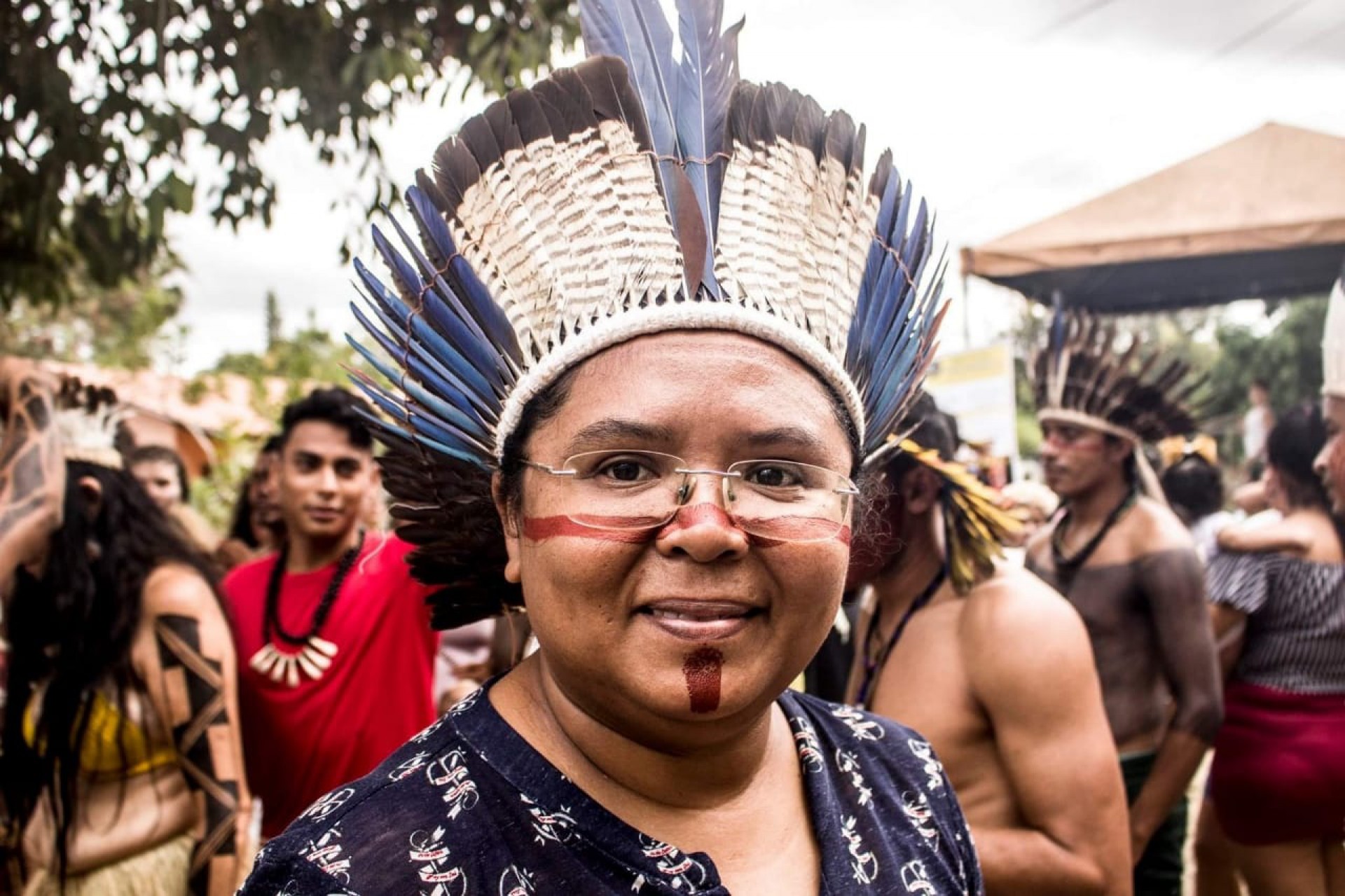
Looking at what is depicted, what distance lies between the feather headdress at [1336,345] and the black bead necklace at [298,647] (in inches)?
123

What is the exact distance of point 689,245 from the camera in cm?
160

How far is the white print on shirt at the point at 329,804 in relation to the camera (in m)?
1.46

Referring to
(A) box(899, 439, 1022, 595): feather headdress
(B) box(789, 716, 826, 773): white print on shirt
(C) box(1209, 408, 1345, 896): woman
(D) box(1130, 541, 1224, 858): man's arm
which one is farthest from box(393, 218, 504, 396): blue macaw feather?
(C) box(1209, 408, 1345, 896): woman

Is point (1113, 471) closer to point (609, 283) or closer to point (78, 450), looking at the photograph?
point (609, 283)

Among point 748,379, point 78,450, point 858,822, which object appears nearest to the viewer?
point 748,379

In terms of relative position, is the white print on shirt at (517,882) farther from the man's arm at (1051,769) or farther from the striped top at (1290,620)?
the striped top at (1290,620)

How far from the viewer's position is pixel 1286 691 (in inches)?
169

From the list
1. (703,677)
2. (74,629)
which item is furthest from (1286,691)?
(74,629)

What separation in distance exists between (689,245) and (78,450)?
2731mm

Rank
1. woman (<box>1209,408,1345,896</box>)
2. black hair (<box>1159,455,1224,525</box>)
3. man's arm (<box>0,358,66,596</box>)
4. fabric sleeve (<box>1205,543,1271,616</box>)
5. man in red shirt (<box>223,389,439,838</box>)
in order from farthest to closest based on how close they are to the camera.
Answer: black hair (<box>1159,455,1224,525</box>) < fabric sleeve (<box>1205,543,1271,616</box>) < woman (<box>1209,408,1345,896</box>) < man in red shirt (<box>223,389,439,838</box>) < man's arm (<box>0,358,66,596</box>)

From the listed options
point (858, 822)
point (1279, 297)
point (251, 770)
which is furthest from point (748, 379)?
point (1279, 297)

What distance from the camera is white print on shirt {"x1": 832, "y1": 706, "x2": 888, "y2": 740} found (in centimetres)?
196

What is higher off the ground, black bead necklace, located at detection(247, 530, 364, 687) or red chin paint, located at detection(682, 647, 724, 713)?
red chin paint, located at detection(682, 647, 724, 713)

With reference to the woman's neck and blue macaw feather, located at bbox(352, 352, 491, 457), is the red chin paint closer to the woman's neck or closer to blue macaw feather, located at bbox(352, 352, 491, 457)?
the woman's neck
